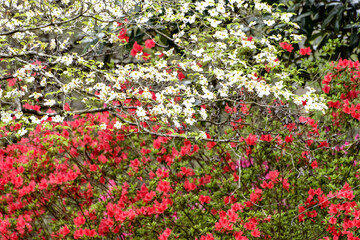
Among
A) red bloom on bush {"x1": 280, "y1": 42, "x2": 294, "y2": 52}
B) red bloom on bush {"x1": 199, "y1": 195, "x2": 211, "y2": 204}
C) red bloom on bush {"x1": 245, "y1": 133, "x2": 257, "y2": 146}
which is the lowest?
red bloom on bush {"x1": 199, "y1": 195, "x2": 211, "y2": 204}

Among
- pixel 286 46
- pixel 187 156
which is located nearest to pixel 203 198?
pixel 187 156

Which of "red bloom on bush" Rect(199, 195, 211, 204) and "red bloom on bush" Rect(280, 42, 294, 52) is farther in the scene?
"red bloom on bush" Rect(280, 42, 294, 52)

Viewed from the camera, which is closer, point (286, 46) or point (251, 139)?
point (251, 139)

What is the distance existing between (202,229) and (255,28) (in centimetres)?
181

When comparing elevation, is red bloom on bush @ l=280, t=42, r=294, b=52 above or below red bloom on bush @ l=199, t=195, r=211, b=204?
above

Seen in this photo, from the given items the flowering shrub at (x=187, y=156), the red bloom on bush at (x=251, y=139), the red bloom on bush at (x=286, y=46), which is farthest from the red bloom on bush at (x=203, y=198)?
the red bloom on bush at (x=286, y=46)

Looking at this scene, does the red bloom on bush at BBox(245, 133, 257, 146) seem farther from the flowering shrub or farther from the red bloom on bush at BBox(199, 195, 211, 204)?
the red bloom on bush at BBox(199, 195, 211, 204)

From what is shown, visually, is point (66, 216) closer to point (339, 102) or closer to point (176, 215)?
point (176, 215)

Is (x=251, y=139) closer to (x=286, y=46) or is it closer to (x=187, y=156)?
(x=187, y=156)

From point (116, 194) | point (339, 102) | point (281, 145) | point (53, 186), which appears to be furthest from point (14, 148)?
point (339, 102)

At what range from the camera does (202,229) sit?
275cm

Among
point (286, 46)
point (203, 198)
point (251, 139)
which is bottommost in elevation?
point (203, 198)

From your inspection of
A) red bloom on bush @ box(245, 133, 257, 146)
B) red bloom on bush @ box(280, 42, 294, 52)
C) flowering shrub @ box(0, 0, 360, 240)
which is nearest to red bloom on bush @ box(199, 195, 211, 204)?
flowering shrub @ box(0, 0, 360, 240)

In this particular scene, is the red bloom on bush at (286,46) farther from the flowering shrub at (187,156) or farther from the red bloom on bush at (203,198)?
the red bloom on bush at (203,198)
